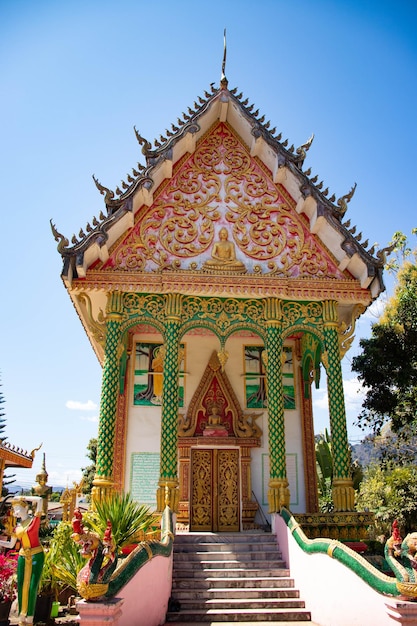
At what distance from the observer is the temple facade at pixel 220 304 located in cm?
1046

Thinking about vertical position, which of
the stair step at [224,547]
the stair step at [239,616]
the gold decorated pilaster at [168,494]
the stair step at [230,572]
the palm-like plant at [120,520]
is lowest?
the stair step at [239,616]

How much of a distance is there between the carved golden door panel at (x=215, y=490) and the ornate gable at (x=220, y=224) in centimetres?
414

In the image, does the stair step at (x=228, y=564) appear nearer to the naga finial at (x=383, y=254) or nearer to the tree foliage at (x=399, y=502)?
the naga finial at (x=383, y=254)

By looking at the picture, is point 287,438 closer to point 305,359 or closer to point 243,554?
point 305,359

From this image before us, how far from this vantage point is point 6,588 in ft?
23.4

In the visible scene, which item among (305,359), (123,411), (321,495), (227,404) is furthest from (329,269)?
(321,495)

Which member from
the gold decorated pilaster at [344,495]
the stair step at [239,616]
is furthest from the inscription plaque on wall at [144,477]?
the stair step at [239,616]

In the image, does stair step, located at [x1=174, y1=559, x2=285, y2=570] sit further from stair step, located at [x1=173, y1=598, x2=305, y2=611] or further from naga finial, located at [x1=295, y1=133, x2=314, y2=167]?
naga finial, located at [x1=295, y1=133, x2=314, y2=167]

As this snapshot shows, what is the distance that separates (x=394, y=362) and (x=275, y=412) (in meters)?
3.95

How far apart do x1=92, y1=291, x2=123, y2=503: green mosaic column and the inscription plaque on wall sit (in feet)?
6.82

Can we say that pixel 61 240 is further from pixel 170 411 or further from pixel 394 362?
pixel 394 362

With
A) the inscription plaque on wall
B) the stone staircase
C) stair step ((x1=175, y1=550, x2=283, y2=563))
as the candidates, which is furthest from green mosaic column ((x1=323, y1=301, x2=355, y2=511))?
the inscription plaque on wall

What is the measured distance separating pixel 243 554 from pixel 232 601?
1205 mm

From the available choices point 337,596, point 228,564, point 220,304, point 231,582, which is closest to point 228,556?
point 228,564
